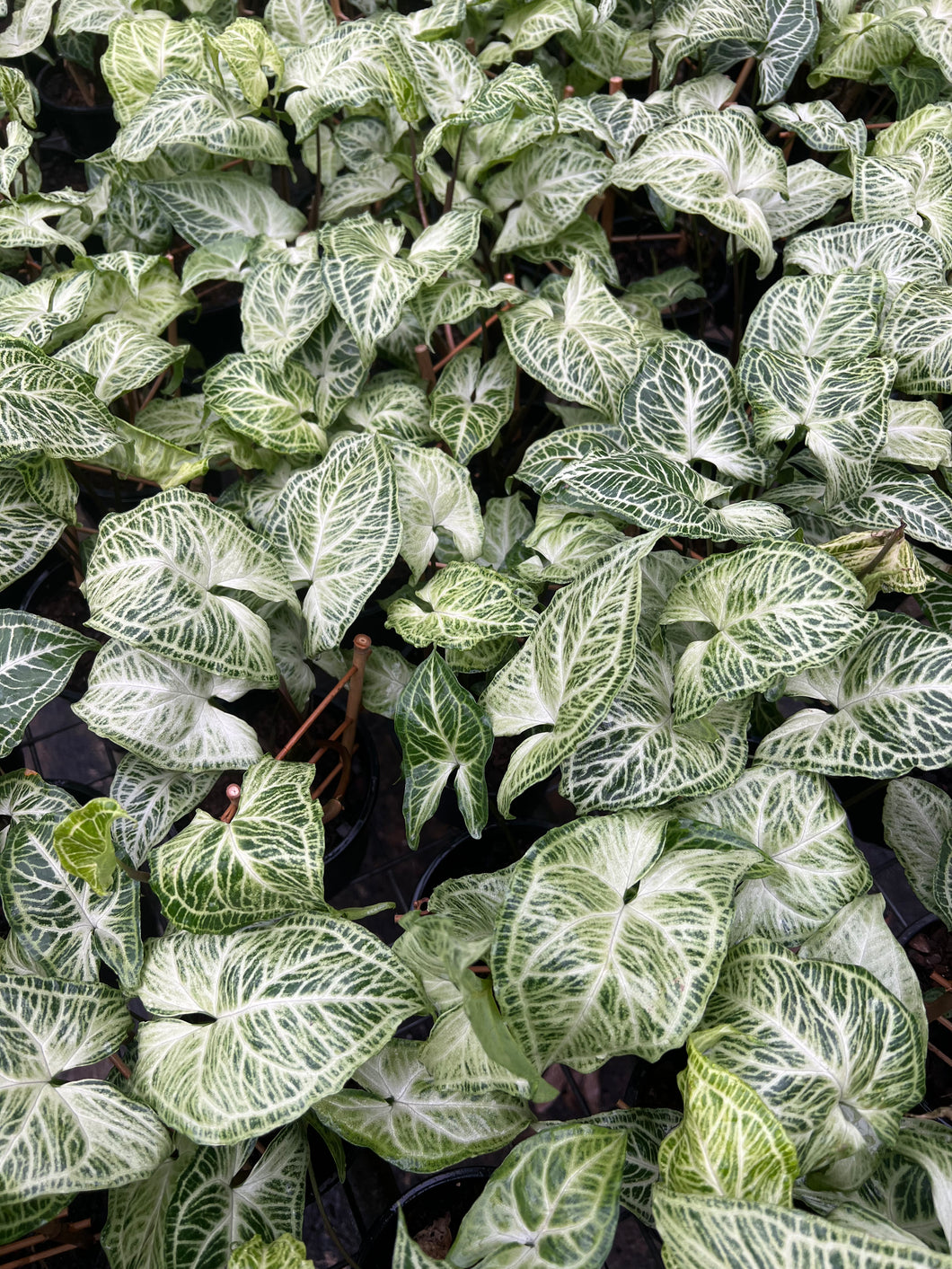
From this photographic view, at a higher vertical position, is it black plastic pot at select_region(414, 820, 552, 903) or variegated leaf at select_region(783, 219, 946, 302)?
variegated leaf at select_region(783, 219, 946, 302)

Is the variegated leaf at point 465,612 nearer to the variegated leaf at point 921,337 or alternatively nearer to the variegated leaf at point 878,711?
the variegated leaf at point 878,711

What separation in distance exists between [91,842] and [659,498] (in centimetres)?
66

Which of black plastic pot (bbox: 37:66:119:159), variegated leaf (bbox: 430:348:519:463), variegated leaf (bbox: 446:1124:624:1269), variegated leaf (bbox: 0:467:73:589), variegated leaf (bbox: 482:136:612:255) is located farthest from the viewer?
black plastic pot (bbox: 37:66:119:159)

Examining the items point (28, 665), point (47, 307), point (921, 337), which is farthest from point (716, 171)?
point (28, 665)

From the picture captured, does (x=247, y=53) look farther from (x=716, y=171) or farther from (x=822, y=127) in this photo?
(x=822, y=127)

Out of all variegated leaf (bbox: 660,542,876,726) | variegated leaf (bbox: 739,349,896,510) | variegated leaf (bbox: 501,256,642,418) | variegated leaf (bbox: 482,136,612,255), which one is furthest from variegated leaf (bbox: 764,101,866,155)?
variegated leaf (bbox: 660,542,876,726)

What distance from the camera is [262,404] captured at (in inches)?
48.1

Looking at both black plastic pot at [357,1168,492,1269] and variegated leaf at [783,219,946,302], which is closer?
black plastic pot at [357,1168,492,1269]

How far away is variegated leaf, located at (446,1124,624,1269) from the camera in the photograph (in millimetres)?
744

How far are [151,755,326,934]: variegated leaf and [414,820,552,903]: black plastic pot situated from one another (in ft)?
1.08

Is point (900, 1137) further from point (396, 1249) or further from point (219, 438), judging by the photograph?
point (219, 438)

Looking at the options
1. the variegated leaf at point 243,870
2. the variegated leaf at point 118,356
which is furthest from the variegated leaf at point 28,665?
the variegated leaf at point 118,356

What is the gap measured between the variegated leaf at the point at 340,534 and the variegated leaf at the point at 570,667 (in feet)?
0.66

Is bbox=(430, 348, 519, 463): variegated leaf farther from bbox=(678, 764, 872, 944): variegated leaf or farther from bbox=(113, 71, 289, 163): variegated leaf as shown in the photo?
bbox=(678, 764, 872, 944): variegated leaf
